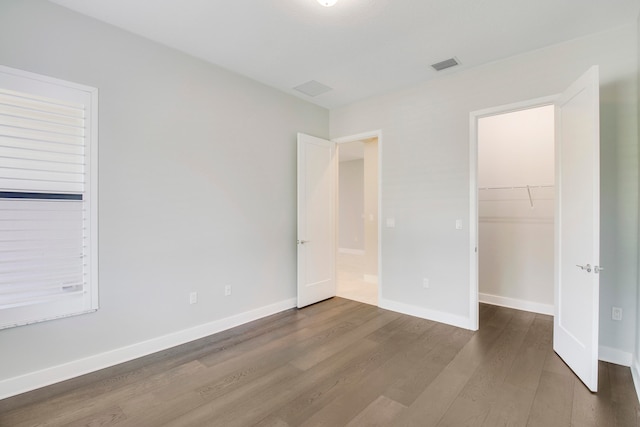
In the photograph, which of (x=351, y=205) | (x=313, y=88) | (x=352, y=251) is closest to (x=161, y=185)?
(x=313, y=88)

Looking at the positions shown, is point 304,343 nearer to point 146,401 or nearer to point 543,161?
point 146,401

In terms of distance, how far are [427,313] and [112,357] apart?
3299 millimetres

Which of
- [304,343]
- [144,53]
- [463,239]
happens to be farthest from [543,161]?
[144,53]

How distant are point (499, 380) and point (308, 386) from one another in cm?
150

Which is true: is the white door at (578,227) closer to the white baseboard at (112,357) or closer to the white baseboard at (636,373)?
the white baseboard at (636,373)

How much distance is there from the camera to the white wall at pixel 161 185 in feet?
7.48

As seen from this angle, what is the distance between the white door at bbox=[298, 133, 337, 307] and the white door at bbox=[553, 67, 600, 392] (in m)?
2.70

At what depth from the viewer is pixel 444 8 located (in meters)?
2.31

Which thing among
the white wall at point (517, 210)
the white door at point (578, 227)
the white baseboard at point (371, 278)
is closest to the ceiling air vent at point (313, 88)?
the white wall at point (517, 210)

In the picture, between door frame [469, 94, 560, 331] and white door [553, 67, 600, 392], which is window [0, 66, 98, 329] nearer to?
door frame [469, 94, 560, 331]

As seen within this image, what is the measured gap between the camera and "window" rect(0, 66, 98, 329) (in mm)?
2104

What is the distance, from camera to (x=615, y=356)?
2582 mm

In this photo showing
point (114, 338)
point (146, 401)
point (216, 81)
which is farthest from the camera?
point (216, 81)

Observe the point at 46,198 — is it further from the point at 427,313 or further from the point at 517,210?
the point at 517,210
